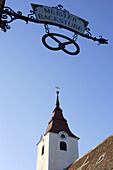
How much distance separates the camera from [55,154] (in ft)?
73.5

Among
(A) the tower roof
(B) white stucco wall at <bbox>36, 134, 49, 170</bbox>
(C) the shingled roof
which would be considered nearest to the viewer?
(C) the shingled roof

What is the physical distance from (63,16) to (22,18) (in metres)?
0.62

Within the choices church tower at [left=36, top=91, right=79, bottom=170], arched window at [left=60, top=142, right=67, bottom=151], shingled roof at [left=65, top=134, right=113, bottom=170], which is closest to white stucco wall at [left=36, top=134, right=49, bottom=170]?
church tower at [left=36, top=91, right=79, bottom=170]

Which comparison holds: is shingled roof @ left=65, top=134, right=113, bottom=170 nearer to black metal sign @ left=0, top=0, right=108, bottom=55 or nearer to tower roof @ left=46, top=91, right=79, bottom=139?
tower roof @ left=46, top=91, right=79, bottom=139

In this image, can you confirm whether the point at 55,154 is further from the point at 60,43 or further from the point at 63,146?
the point at 60,43

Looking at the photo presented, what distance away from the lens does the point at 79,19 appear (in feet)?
12.0

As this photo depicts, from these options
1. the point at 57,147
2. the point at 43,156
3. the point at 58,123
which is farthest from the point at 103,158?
the point at 58,123

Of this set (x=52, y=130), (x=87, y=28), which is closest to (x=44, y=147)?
(x=52, y=130)

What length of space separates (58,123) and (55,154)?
4266 mm

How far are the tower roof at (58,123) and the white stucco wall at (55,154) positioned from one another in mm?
769

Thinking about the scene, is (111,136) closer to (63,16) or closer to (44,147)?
(44,147)

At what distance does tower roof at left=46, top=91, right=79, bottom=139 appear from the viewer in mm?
24830

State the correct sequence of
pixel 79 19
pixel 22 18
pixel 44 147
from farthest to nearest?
pixel 44 147 < pixel 79 19 < pixel 22 18

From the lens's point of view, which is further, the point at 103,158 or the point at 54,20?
the point at 103,158
